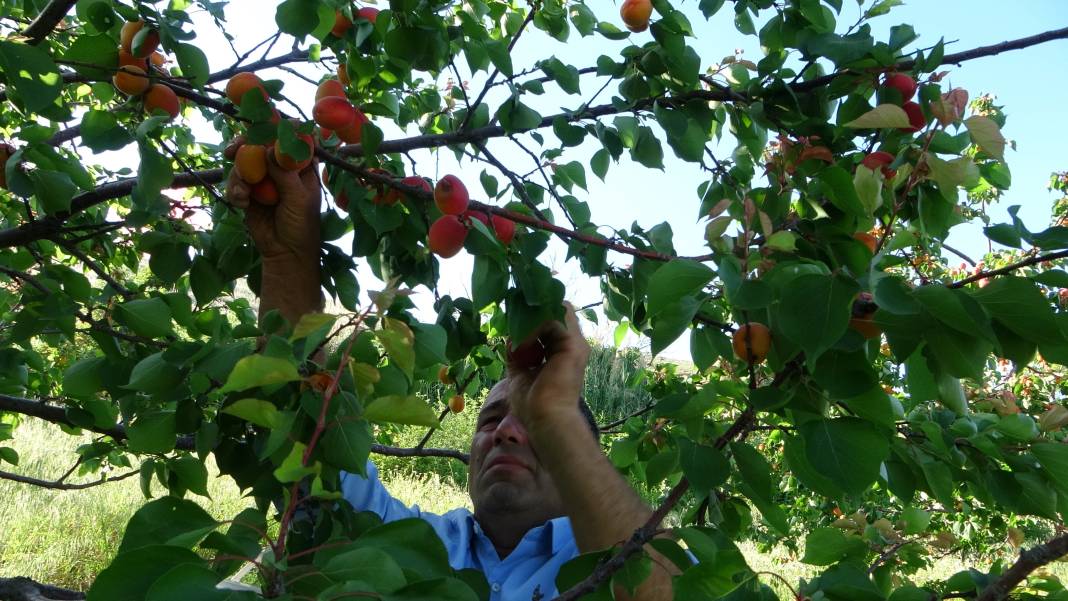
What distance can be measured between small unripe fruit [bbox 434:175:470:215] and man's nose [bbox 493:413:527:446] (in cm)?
128

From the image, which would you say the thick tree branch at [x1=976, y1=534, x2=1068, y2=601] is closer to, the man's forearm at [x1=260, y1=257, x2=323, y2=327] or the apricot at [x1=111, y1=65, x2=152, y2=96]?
the man's forearm at [x1=260, y1=257, x2=323, y2=327]

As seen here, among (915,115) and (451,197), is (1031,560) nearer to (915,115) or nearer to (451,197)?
(915,115)

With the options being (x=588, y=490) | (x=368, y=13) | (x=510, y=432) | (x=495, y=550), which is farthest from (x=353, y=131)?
(x=495, y=550)

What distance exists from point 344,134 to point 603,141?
20.7 inches

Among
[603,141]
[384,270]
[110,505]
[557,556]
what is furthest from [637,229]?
[110,505]

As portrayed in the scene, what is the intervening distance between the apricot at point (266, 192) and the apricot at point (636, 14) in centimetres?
86

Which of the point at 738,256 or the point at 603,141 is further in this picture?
the point at 603,141

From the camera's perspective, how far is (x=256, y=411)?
2.75 feet

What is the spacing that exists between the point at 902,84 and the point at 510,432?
1583 mm

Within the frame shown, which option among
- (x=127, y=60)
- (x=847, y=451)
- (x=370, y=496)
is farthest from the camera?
(x=370, y=496)

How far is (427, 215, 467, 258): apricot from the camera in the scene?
1.32 metres

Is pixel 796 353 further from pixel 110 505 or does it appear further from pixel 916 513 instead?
pixel 110 505

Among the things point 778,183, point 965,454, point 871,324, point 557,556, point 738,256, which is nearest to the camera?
point 871,324

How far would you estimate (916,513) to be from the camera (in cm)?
151
